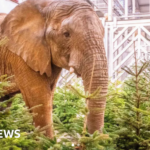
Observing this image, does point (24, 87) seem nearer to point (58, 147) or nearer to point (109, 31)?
point (58, 147)

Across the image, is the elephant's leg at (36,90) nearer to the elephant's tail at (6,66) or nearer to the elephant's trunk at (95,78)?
the elephant's tail at (6,66)

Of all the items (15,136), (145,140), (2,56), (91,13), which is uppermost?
(91,13)

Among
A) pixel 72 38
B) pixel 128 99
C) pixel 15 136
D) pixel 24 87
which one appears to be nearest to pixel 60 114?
pixel 24 87

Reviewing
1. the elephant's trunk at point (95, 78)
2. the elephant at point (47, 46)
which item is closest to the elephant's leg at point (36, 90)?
the elephant at point (47, 46)

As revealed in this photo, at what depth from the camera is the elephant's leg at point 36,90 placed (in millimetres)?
2586

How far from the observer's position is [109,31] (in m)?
6.13

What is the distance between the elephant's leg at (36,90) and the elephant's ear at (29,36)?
0.07 m

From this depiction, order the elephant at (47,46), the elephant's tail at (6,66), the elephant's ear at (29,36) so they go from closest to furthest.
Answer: the elephant at (47,46) < the elephant's ear at (29,36) < the elephant's tail at (6,66)

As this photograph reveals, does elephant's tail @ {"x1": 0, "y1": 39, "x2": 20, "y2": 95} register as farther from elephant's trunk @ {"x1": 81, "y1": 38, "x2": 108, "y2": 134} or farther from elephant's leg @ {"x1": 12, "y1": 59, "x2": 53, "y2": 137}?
elephant's trunk @ {"x1": 81, "y1": 38, "x2": 108, "y2": 134}

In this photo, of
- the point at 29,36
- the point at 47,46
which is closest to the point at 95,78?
the point at 47,46

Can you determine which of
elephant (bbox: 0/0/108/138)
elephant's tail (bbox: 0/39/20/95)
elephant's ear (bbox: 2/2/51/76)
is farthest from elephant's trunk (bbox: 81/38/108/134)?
elephant's tail (bbox: 0/39/20/95)

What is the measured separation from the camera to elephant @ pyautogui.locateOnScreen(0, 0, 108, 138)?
7.45 feet

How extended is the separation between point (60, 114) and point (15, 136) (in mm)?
2605

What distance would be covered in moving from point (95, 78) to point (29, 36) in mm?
820
